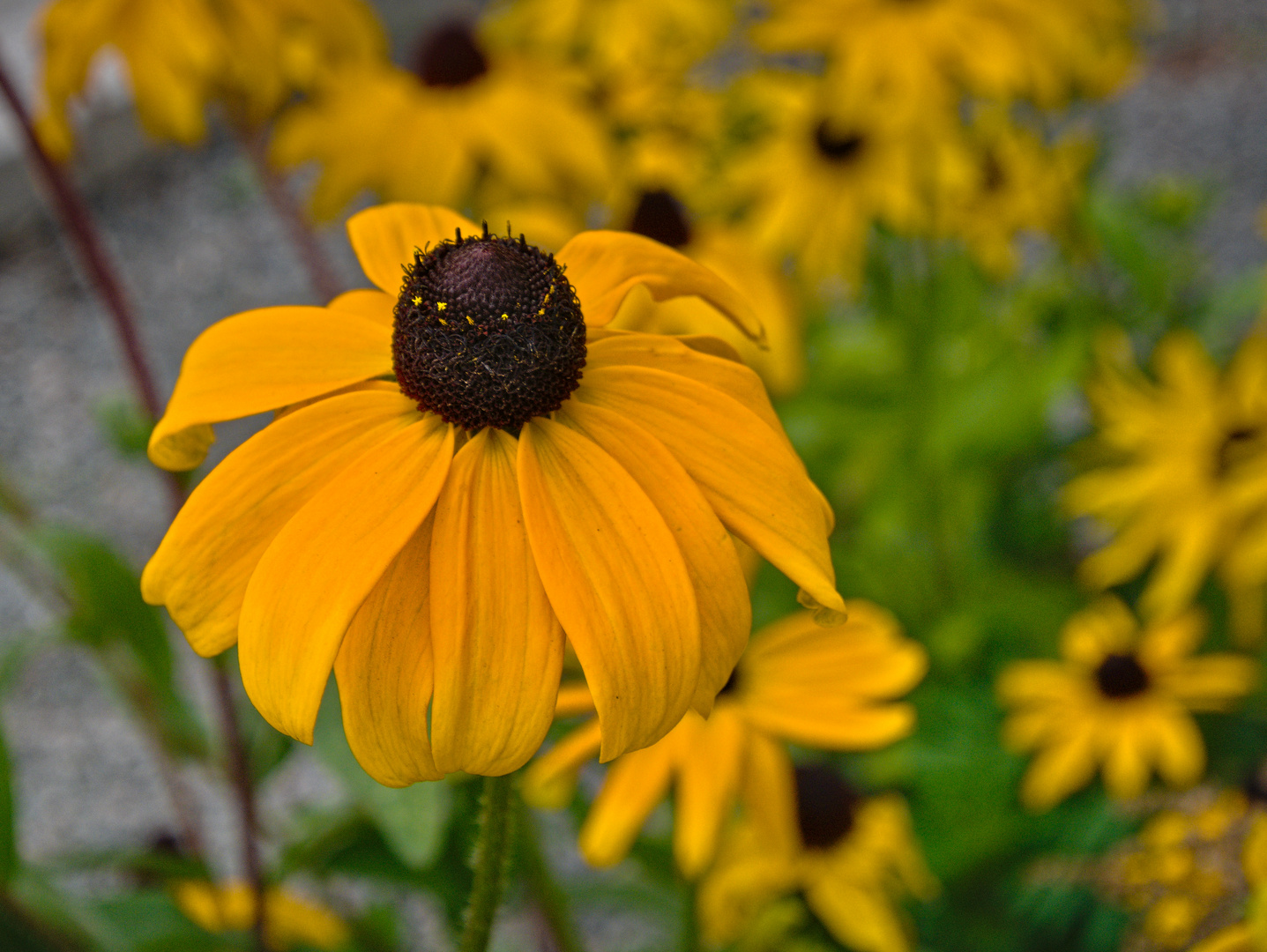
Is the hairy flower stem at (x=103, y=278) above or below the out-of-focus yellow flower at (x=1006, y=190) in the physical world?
above

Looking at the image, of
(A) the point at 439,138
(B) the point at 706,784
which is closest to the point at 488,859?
(B) the point at 706,784

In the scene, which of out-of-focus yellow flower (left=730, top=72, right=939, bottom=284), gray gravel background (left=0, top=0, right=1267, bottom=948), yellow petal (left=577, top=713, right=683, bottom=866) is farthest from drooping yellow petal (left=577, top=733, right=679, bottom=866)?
gray gravel background (left=0, top=0, right=1267, bottom=948)

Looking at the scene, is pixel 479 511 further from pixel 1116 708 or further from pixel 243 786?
pixel 1116 708

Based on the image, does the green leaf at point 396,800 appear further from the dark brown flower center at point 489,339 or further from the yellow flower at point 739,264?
the yellow flower at point 739,264

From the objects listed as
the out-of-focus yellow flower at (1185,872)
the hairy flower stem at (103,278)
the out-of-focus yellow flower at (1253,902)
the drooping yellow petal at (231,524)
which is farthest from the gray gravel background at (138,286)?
the drooping yellow petal at (231,524)

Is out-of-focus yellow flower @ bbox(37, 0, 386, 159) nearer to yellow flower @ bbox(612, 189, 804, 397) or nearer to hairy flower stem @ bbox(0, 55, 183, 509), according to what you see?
hairy flower stem @ bbox(0, 55, 183, 509)

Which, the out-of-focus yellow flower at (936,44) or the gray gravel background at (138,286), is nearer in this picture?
the out-of-focus yellow flower at (936,44)
